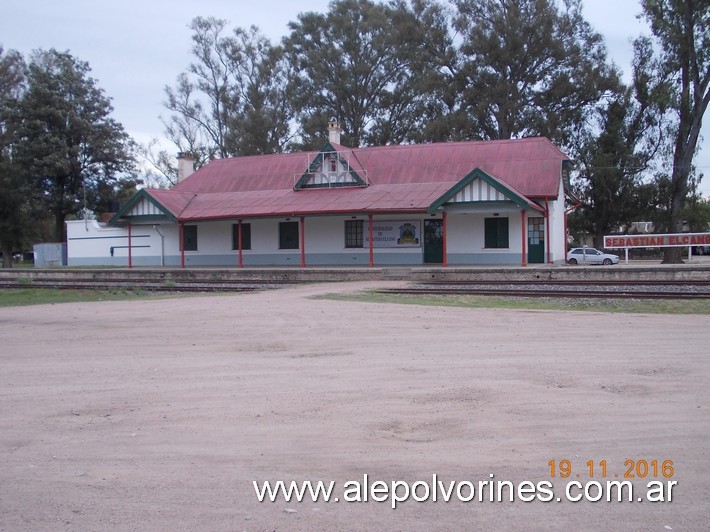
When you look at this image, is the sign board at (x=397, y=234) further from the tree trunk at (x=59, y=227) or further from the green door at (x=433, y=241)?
the tree trunk at (x=59, y=227)

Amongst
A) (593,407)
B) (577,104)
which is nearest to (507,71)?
(577,104)

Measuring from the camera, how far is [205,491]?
15.8 ft

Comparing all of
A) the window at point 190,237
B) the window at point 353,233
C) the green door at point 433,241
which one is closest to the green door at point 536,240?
the green door at point 433,241

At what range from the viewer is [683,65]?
4028cm

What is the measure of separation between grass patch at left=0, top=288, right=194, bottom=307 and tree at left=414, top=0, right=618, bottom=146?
28.4m

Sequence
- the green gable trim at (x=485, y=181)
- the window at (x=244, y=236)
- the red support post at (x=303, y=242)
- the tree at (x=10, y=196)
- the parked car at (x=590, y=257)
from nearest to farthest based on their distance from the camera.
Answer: the green gable trim at (x=485, y=181) < the red support post at (x=303, y=242) < the window at (x=244, y=236) < the parked car at (x=590, y=257) < the tree at (x=10, y=196)

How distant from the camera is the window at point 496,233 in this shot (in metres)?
30.2

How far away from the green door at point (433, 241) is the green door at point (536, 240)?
4.09 meters

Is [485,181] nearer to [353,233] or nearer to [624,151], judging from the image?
[353,233]

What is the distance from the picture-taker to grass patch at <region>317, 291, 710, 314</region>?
15516 millimetres

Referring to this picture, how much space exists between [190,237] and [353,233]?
32.1ft

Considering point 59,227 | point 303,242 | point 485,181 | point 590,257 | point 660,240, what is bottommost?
point 590,257

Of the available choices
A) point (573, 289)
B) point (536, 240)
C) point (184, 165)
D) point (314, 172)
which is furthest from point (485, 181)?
point (184, 165)

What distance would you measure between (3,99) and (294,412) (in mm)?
51520
